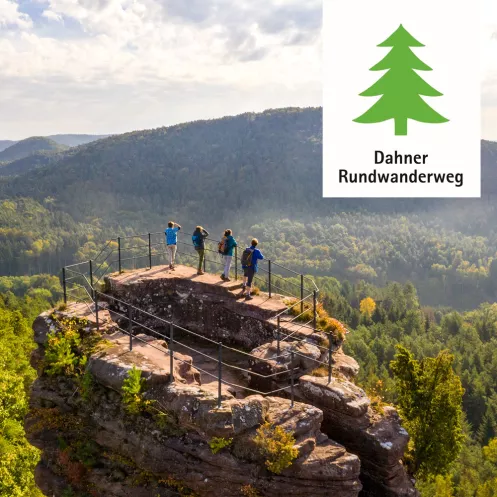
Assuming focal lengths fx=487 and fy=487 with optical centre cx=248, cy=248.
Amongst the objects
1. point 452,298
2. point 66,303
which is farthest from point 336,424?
point 452,298

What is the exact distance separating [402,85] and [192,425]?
28836mm

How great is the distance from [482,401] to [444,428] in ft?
177

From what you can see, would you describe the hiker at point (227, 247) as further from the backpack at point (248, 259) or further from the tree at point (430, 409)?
the tree at point (430, 409)

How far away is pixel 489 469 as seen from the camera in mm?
52844

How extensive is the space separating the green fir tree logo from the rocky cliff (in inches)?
912

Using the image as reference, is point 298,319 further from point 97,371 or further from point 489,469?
point 489,469

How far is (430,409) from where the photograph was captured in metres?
24.1

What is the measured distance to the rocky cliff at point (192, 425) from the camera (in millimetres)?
11031

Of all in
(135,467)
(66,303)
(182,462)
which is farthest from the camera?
(66,303)

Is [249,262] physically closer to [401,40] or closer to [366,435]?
[366,435]

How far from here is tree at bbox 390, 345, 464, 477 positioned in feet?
77.6

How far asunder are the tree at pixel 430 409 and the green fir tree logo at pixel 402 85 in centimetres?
1699

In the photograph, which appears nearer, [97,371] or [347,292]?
[97,371]

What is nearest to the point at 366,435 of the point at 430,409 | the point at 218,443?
the point at 218,443
